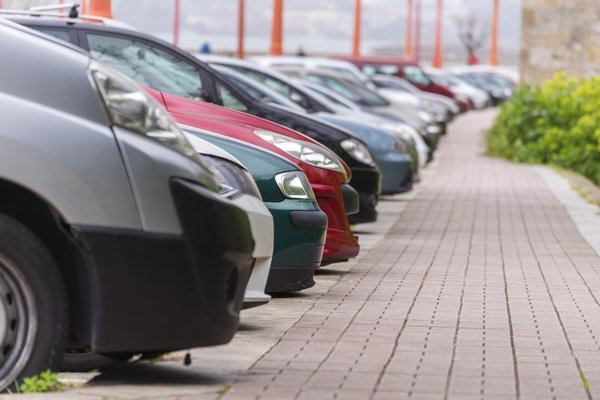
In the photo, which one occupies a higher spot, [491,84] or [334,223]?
[334,223]

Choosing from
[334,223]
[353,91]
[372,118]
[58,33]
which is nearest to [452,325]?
[334,223]

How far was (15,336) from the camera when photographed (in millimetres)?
6082

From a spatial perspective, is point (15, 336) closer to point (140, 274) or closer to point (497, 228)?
point (140, 274)

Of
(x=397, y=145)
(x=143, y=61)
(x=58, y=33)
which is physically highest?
(x=58, y=33)

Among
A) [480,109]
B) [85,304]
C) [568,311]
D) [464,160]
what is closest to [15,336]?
[85,304]

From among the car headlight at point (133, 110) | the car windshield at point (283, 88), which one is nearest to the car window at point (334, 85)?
the car windshield at point (283, 88)

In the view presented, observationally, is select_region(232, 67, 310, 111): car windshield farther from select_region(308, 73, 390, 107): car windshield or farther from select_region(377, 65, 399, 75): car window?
select_region(377, 65, 399, 75): car window

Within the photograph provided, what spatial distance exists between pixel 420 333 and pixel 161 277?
98.9 inches

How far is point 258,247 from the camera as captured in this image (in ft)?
24.1

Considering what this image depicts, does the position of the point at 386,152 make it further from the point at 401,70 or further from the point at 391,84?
the point at 401,70

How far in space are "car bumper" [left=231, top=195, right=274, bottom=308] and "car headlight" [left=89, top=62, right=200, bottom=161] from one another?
0.95 m

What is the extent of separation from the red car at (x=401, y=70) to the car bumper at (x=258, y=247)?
39.2 meters

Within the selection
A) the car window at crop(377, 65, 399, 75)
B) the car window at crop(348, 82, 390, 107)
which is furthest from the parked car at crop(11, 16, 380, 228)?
the car window at crop(377, 65, 399, 75)

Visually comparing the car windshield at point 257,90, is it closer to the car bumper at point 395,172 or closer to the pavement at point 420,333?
the pavement at point 420,333
